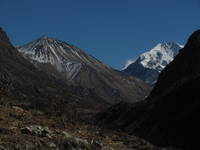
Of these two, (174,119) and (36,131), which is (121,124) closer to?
(174,119)

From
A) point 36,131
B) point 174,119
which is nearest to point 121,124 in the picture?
point 174,119

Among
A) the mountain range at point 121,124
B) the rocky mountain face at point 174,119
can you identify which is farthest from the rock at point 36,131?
the rocky mountain face at point 174,119

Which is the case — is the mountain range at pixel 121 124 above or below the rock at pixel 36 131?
above

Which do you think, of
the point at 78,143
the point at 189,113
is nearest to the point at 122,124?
the point at 189,113

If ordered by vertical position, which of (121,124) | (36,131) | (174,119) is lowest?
(36,131)

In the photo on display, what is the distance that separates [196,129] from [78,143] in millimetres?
43982

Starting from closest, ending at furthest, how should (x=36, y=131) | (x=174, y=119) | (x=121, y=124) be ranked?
(x=36, y=131) → (x=174, y=119) → (x=121, y=124)

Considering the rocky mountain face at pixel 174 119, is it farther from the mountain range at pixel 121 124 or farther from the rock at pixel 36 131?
the rock at pixel 36 131

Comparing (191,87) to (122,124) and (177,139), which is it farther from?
(122,124)

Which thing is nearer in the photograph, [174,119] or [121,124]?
[174,119]

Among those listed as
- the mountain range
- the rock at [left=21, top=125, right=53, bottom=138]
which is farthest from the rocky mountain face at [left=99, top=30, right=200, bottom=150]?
the rock at [left=21, top=125, right=53, bottom=138]

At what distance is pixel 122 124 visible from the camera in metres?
108

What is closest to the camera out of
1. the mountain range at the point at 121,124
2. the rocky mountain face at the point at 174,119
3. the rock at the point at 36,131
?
the mountain range at the point at 121,124

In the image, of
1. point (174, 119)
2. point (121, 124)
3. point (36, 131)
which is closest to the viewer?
point (36, 131)
